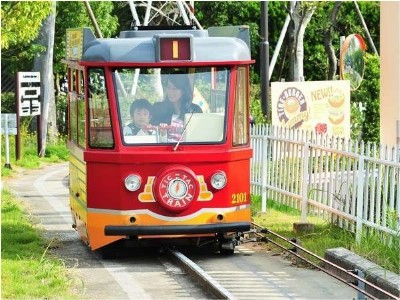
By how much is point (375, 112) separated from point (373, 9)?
685 inches

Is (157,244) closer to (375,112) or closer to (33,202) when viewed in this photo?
(33,202)

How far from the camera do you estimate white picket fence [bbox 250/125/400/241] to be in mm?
14328

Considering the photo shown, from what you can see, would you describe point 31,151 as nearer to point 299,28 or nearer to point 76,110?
point 299,28

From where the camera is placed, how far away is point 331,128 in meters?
25.8

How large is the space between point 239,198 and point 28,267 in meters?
2.83

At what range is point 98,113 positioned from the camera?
585 inches

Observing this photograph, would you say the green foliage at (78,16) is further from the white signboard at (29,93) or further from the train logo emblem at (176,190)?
the train logo emblem at (176,190)

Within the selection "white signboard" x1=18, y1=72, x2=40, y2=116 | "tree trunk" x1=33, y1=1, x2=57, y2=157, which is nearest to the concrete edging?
"white signboard" x1=18, y1=72, x2=40, y2=116

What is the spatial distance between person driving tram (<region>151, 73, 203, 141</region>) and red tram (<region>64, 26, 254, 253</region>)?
0.04ft

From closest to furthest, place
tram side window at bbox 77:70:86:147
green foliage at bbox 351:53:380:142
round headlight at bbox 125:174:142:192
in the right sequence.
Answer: round headlight at bbox 125:174:142:192, tram side window at bbox 77:70:86:147, green foliage at bbox 351:53:380:142

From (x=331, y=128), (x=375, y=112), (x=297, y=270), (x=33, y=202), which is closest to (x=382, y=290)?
(x=297, y=270)

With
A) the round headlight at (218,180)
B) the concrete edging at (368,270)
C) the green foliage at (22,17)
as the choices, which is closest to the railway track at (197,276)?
the concrete edging at (368,270)

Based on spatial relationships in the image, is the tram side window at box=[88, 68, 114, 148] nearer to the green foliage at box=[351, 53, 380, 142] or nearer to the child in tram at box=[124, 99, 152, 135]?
the child in tram at box=[124, 99, 152, 135]

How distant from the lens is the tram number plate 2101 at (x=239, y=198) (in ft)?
48.5
